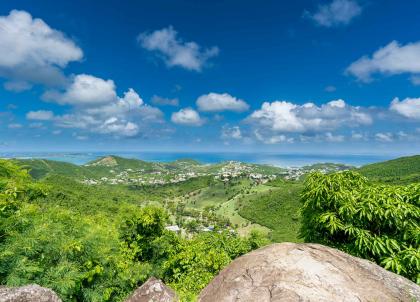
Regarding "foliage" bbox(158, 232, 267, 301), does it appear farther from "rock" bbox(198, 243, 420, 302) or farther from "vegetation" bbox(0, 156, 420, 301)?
"rock" bbox(198, 243, 420, 302)

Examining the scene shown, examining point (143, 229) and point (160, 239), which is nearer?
point (143, 229)

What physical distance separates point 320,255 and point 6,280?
11211 mm

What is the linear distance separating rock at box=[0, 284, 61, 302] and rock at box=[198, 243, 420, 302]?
4961mm

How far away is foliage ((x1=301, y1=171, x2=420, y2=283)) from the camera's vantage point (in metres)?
8.44

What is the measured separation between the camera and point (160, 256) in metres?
24.0

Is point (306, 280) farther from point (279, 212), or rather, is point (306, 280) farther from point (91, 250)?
point (279, 212)

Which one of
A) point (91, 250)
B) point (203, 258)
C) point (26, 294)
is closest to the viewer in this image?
point (26, 294)

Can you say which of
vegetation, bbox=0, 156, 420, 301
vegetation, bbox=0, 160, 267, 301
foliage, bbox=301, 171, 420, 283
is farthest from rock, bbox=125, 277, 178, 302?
A: foliage, bbox=301, 171, 420, 283

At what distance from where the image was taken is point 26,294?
842 cm

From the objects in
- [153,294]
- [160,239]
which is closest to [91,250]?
[153,294]

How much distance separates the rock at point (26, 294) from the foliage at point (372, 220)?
29.7 feet

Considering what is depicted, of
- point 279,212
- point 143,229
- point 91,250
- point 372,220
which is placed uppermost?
point 372,220

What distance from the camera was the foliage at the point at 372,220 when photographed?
27.7ft

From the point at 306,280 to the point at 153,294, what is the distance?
→ 8.23 metres
